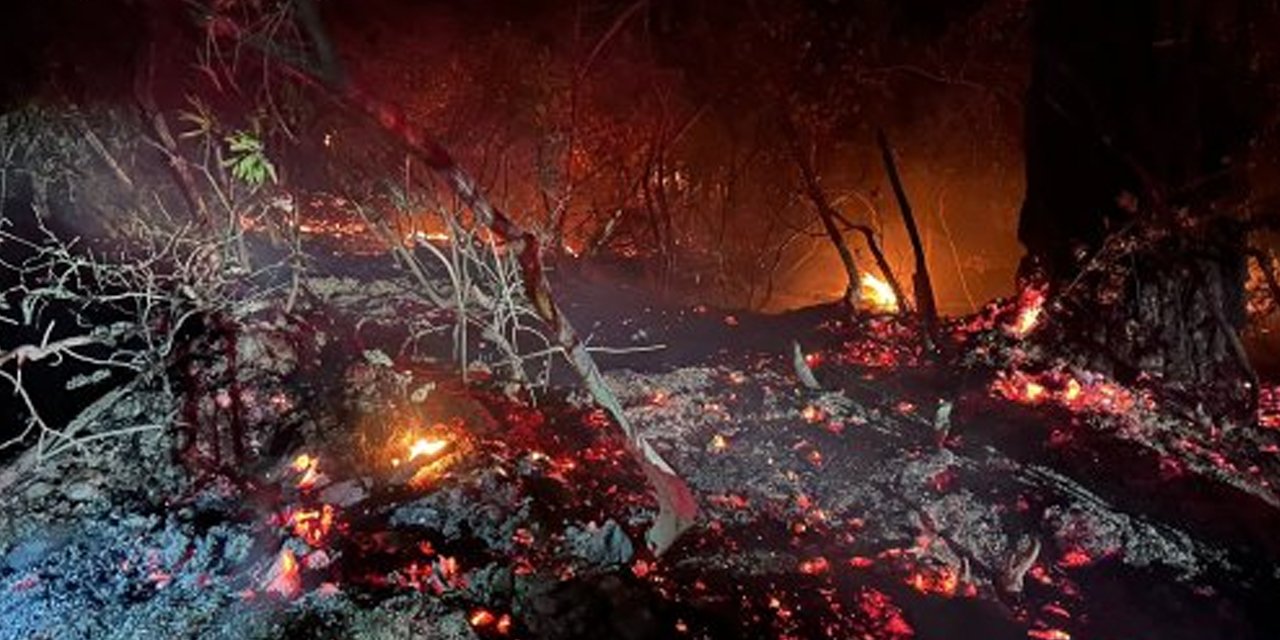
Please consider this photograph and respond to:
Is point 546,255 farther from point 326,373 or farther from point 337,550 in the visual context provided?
point 337,550

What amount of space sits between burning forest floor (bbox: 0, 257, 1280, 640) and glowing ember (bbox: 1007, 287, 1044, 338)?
0.24 feet

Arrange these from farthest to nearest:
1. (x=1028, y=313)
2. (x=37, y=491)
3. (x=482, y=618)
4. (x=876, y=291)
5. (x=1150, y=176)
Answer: (x=876, y=291), (x=1028, y=313), (x=1150, y=176), (x=37, y=491), (x=482, y=618)

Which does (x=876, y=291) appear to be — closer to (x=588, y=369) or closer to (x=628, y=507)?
(x=628, y=507)

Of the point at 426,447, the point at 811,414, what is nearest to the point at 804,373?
the point at 811,414

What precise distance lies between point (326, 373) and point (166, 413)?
1456mm

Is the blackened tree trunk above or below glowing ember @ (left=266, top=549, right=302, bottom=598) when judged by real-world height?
above

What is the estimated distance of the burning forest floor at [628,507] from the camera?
690cm

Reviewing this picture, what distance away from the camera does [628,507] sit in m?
8.02

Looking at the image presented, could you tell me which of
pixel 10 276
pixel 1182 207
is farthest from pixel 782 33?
pixel 10 276

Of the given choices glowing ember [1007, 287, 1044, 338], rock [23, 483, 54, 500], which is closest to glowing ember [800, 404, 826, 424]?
glowing ember [1007, 287, 1044, 338]

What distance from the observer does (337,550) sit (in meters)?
7.35

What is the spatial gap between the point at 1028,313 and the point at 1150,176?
6.67 ft

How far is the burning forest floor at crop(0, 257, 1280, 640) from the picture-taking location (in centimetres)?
690

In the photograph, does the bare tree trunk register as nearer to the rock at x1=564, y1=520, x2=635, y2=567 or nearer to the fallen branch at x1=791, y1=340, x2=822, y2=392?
the fallen branch at x1=791, y1=340, x2=822, y2=392
